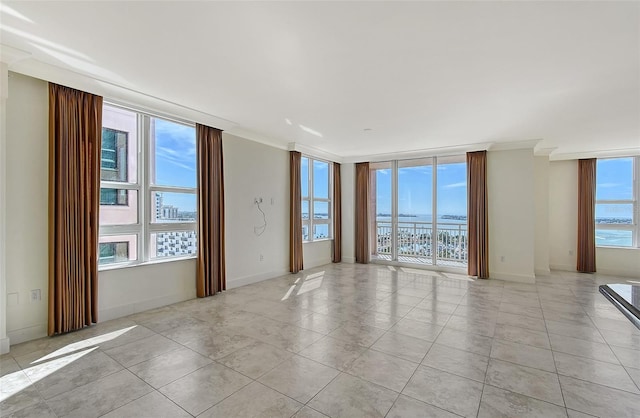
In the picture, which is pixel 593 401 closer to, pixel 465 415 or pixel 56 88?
pixel 465 415

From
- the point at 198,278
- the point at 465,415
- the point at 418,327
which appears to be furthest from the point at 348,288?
the point at 465,415

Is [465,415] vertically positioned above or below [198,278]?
below

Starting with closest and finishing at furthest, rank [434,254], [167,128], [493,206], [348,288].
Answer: [167,128]
[348,288]
[493,206]
[434,254]

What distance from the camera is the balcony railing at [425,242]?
649 centimetres

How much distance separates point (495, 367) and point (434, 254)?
427 cm

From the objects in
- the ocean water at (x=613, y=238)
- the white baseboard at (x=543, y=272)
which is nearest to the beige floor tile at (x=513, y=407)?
the white baseboard at (x=543, y=272)

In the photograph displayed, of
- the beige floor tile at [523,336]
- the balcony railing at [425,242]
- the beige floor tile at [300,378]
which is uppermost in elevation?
the balcony railing at [425,242]

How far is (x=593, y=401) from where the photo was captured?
1967 mm

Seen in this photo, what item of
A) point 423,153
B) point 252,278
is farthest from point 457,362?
point 423,153

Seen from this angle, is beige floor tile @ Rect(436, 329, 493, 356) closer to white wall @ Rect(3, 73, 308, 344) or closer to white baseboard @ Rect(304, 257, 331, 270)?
white wall @ Rect(3, 73, 308, 344)

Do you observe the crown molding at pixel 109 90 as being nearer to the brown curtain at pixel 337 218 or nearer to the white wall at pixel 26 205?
the white wall at pixel 26 205

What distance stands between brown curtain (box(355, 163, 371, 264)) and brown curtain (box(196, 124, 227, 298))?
3.80 m

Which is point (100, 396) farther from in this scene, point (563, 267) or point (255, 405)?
point (563, 267)

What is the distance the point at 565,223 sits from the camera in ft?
21.5
